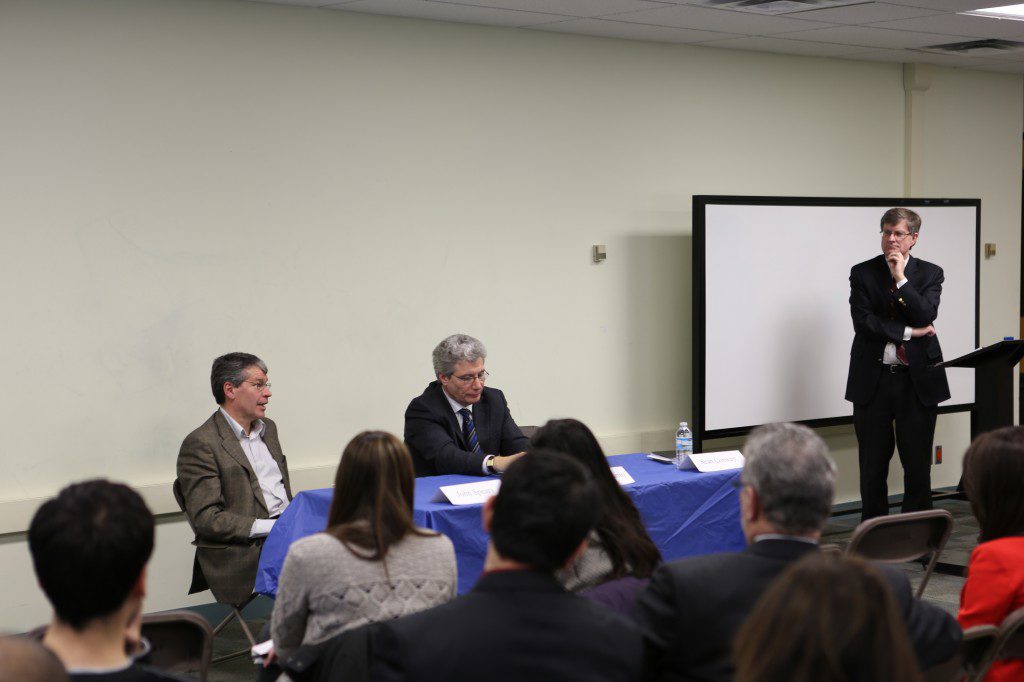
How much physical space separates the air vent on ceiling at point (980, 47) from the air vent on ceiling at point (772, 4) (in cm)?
173

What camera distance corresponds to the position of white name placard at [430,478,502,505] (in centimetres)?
406

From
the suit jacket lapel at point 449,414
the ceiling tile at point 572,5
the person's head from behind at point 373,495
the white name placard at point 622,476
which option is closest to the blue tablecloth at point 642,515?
the white name placard at point 622,476

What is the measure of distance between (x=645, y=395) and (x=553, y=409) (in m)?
0.73

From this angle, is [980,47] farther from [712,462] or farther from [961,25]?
[712,462]

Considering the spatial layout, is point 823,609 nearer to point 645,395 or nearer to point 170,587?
point 170,587

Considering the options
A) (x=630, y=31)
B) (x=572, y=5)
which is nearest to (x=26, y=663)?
(x=572, y=5)

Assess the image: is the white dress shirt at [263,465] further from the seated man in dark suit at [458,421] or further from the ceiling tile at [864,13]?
the ceiling tile at [864,13]

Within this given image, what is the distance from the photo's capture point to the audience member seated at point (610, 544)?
9.29ft

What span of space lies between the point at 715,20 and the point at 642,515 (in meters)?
3.11

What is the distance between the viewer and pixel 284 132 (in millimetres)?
5652

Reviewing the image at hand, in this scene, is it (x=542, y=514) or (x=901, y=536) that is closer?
(x=542, y=514)

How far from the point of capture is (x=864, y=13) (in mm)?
6230

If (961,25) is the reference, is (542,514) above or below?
below

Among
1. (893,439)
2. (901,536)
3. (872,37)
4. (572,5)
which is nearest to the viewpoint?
(901,536)
